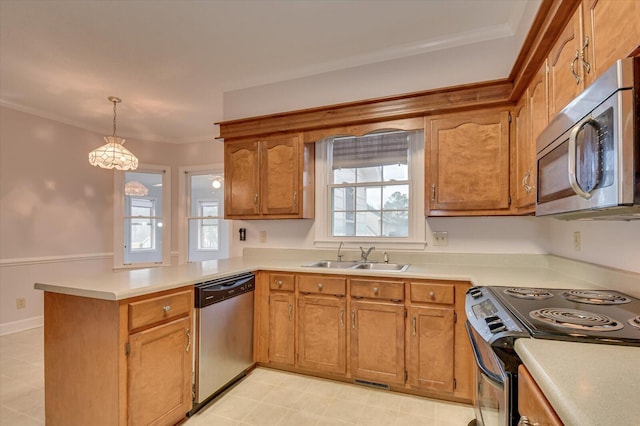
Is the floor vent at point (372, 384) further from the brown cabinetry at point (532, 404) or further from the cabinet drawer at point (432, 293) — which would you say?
the brown cabinetry at point (532, 404)

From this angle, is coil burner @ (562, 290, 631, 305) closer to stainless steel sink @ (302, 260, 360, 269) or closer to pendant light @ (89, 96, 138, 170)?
stainless steel sink @ (302, 260, 360, 269)

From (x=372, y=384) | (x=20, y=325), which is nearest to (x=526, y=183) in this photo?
(x=372, y=384)

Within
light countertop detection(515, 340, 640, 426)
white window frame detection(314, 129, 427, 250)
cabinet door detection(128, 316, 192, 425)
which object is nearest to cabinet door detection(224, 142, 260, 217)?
white window frame detection(314, 129, 427, 250)

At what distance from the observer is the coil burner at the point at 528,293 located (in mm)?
1448

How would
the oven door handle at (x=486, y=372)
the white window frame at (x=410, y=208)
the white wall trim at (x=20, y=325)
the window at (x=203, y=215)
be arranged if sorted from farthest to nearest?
1. the window at (x=203, y=215)
2. the white wall trim at (x=20, y=325)
3. the white window frame at (x=410, y=208)
4. the oven door handle at (x=486, y=372)

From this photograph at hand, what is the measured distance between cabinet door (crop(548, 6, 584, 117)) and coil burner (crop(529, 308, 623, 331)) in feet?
2.82

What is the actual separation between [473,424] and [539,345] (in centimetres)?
132

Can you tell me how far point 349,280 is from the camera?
238 centimetres

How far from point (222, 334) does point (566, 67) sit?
8.19 feet

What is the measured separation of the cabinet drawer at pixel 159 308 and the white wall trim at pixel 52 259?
3066 millimetres

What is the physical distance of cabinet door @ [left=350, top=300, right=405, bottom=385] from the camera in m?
2.25

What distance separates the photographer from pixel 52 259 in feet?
12.8

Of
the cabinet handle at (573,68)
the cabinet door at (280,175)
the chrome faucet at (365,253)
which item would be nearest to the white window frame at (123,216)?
the cabinet door at (280,175)

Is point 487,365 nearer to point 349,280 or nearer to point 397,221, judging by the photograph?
→ point 349,280
